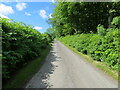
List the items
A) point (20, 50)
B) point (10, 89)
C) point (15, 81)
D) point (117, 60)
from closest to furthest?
1. point (10, 89)
2. point (15, 81)
3. point (117, 60)
4. point (20, 50)

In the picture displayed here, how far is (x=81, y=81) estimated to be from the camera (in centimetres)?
314

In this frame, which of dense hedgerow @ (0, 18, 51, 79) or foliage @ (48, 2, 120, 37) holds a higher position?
foliage @ (48, 2, 120, 37)

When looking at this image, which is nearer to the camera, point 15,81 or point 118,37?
point 15,81

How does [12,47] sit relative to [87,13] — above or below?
below

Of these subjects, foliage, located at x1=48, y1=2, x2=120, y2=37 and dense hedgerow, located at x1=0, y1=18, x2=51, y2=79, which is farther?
foliage, located at x1=48, y1=2, x2=120, y2=37

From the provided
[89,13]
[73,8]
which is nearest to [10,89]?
[73,8]

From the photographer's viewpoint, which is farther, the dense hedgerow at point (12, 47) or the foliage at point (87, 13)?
the foliage at point (87, 13)

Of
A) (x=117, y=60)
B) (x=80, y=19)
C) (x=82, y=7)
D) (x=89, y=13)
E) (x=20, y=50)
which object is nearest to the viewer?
(x=117, y=60)

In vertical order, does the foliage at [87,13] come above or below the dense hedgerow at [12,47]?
above

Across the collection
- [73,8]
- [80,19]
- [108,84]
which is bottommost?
[108,84]

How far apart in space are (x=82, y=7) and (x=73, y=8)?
1194 mm

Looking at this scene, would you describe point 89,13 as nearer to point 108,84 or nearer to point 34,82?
point 108,84

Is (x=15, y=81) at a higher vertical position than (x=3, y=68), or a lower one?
lower

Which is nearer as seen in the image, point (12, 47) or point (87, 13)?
point (12, 47)
